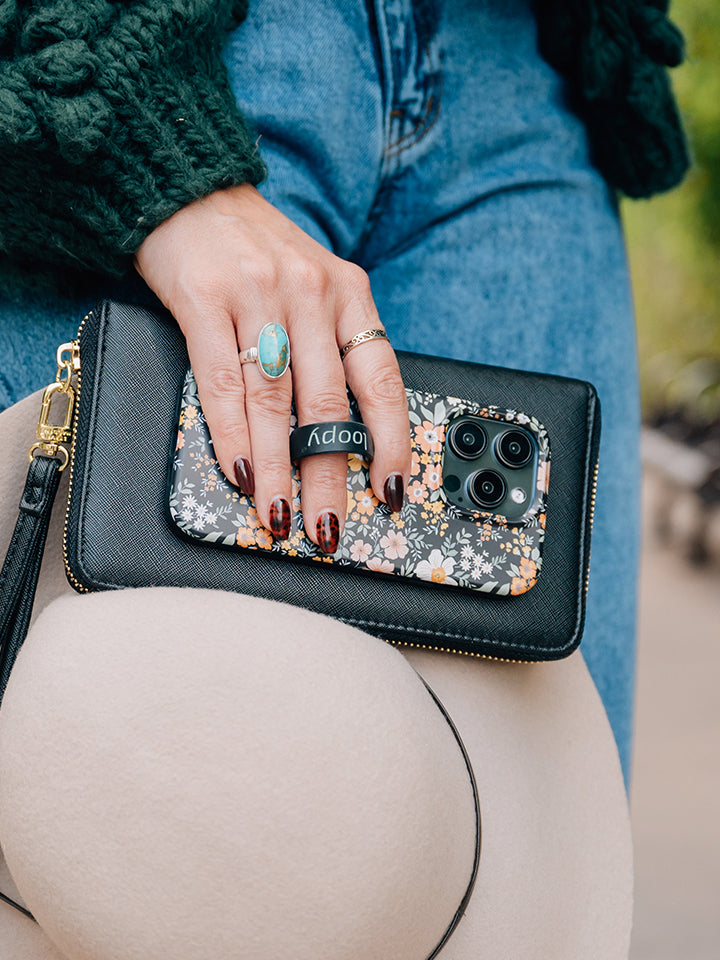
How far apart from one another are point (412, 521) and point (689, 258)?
2.50 meters

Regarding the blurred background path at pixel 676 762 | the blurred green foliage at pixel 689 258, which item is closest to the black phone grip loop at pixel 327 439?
the blurred background path at pixel 676 762

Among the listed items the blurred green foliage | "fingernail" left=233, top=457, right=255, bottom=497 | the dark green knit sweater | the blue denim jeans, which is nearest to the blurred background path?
the blurred green foliage

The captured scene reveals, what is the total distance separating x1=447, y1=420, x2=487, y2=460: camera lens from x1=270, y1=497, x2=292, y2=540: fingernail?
7.2 inches

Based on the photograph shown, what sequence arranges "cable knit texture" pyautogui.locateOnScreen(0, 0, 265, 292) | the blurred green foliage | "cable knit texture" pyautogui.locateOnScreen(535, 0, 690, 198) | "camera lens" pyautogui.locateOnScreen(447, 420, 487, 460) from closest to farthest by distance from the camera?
"cable knit texture" pyautogui.locateOnScreen(0, 0, 265, 292)
"camera lens" pyautogui.locateOnScreen(447, 420, 487, 460)
"cable knit texture" pyautogui.locateOnScreen(535, 0, 690, 198)
the blurred green foliage

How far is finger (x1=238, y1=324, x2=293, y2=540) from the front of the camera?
715 mm

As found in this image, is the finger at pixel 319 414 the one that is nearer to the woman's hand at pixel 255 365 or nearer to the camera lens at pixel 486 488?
the woman's hand at pixel 255 365

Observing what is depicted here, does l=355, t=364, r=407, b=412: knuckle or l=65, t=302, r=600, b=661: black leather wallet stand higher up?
l=355, t=364, r=407, b=412: knuckle


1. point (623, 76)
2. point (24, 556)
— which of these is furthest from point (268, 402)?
point (623, 76)

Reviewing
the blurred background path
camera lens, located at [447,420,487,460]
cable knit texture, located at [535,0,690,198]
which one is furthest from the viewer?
the blurred background path

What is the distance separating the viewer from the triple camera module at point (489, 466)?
→ 795 mm

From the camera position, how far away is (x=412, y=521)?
2.53 ft

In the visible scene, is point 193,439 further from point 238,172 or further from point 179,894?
point 179,894

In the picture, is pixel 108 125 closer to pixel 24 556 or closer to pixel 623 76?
pixel 24 556

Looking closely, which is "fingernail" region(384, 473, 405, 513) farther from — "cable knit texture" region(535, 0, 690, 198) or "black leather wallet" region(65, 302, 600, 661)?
"cable knit texture" region(535, 0, 690, 198)
